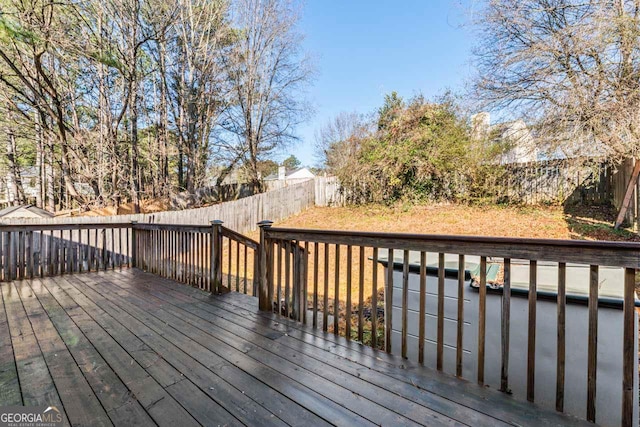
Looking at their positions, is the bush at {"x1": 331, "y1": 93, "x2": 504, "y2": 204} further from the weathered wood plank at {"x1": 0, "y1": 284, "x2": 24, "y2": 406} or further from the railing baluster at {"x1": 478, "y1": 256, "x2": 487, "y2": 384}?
the weathered wood plank at {"x1": 0, "y1": 284, "x2": 24, "y2": 406}

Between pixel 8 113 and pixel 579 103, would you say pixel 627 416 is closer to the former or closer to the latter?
pixel 579 103

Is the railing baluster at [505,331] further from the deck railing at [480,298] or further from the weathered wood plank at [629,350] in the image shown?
the weathered wood plank at [629,350]

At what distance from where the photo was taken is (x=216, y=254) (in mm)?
3619

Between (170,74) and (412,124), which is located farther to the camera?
(170,74)

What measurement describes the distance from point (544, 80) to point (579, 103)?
2.82 feet

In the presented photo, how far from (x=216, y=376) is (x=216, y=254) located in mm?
1961

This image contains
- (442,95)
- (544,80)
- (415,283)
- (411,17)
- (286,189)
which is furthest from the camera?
(286,189)

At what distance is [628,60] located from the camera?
220 inches

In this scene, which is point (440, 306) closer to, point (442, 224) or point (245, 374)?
point (245, 374)

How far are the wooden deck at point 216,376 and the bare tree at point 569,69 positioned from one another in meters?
6.46

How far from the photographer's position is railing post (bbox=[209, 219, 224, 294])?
3.55m

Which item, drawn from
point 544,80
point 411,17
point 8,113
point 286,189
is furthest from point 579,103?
point 8,113

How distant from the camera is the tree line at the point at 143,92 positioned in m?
7.78

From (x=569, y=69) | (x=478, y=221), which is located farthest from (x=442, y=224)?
(x=569, y=69)
